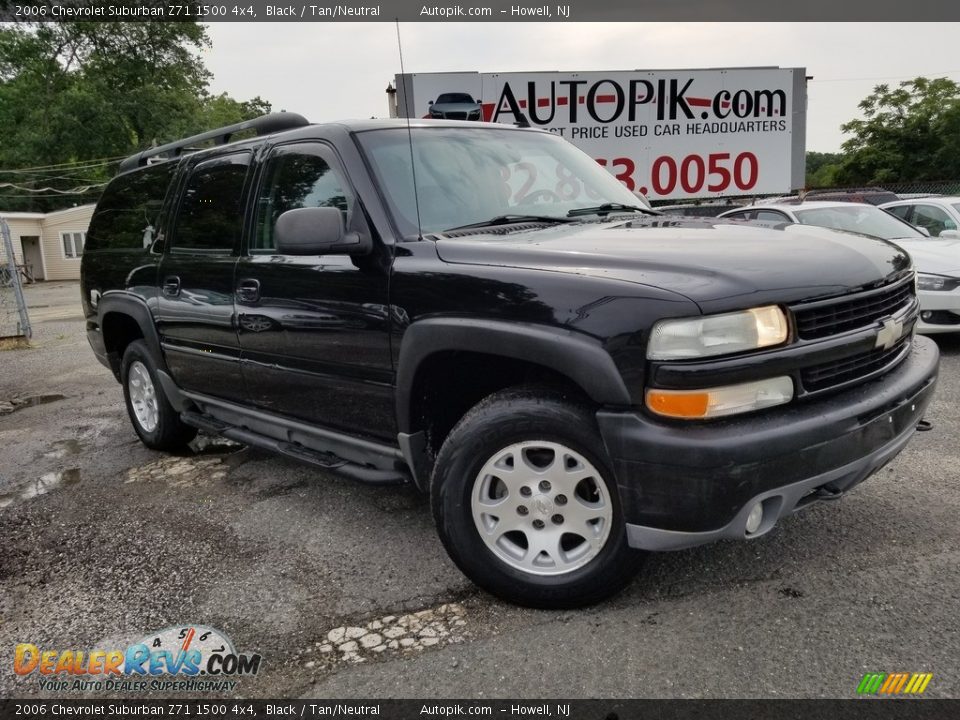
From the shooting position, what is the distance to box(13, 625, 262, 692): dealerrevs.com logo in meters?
2.46

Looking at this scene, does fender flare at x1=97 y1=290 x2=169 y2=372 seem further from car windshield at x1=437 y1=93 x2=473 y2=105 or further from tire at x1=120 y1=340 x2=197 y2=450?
car windshield at x1=437 y1=93 x2=473 y2=105

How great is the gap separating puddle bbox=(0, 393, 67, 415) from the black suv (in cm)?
391

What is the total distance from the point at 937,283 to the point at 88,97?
1560 inches

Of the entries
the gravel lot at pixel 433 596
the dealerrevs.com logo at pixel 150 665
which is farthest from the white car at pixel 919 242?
the dealerrevs.com logo at pixel 150 665

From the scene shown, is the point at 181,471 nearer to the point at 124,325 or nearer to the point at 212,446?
the point at 212,446

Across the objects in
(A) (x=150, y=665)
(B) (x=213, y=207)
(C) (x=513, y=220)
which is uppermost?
(B) (x=213, y=207)

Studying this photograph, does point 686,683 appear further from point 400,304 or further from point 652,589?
point 400,304

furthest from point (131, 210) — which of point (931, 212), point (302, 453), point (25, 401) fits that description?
point (931, 212)

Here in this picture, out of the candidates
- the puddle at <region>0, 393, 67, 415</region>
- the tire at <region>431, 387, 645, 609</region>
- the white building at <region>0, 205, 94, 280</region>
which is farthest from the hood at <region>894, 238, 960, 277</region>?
the white building at <region>0, 205, 94, 280</region>

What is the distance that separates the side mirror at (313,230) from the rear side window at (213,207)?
1.00 m

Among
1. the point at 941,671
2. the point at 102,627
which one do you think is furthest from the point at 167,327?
the point at 941,671

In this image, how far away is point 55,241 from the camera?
34188mm

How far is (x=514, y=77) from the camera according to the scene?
472 inches

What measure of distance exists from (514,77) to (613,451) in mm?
10765
